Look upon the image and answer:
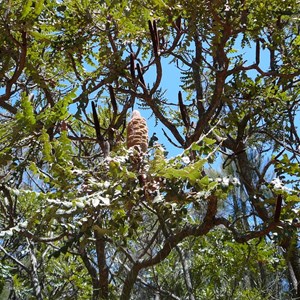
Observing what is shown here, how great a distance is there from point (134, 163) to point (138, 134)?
0.78ft

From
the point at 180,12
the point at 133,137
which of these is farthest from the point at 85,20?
the point at 133,137

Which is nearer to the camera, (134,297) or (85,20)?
(134,297)

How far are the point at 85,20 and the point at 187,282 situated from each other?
1990mm

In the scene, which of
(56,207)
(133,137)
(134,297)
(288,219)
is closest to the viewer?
(56,207)

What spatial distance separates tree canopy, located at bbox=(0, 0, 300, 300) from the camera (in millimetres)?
2967

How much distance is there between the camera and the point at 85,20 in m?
4.56

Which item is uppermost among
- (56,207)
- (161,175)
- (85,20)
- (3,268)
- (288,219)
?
(85,20)

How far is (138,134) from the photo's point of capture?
3203mm

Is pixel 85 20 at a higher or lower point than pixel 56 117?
higher

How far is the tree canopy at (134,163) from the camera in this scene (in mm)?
2967

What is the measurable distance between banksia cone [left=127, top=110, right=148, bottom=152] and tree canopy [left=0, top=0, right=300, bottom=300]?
0.03 m

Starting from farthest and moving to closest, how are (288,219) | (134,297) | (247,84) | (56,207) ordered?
1. (247,84)
2. (134,297)
3. (288,219)
4. (56,207)

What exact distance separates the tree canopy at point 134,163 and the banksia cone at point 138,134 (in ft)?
0.11

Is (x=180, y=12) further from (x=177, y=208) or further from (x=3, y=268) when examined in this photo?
(x=3, y=268)
